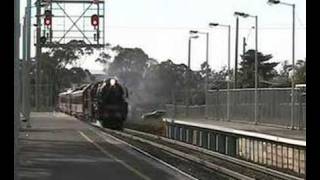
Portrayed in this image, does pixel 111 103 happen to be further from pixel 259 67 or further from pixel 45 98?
pixel 259 67

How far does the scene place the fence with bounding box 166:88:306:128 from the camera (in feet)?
120

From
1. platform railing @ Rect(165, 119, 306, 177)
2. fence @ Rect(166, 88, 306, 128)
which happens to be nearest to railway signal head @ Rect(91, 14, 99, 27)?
platform railing @ Rect(165, 119, 306, 177)

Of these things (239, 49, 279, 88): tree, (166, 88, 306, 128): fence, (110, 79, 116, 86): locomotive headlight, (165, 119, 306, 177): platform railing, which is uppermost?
(239, 49, 279, 88): tree

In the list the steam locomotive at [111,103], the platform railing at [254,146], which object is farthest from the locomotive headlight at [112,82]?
the platform railing at [254,146]

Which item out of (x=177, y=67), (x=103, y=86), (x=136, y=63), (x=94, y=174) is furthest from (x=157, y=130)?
(x=136, y=63)

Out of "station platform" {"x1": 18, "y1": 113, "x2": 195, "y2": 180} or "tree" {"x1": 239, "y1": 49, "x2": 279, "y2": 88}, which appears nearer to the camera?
"station platform" {"x1": 18, "y1": 113, "x2": 195, "y2": 180}

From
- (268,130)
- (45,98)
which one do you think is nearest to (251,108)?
(268,130)

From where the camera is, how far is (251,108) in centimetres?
4481

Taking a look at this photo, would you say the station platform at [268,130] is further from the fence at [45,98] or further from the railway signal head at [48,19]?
the fence at [45,98]

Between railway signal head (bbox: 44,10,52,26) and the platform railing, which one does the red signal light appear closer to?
railway signal head (bbox: 44,10,52,26)

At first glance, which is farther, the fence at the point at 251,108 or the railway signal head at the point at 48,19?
the fence at the point at 251,108

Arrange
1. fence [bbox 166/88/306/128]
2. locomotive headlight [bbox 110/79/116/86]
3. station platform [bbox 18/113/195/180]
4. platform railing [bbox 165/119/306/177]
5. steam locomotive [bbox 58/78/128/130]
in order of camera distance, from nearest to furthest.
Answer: station platform [bbox 18/113/195/180], platform railing [bbox 165/119/306/177], fence [bbox 166/88/306/128], steam locomotive [bbox 58/78/128/130], locomotive headlight [bbox 110/79/116/86]

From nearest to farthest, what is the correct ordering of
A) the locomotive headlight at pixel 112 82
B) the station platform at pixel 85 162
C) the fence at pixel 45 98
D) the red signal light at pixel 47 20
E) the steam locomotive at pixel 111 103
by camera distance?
the station platform at pixel 85 162, the red signal light at pixel 47 20, the steam locomotive at pixel 111 103, the locomotive headlight at pixel 112 82, the fence at pixel 45 98

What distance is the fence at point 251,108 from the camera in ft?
120
